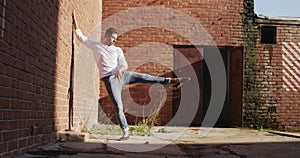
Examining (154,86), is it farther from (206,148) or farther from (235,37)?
(206,148)

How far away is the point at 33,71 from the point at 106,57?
5.64 ft

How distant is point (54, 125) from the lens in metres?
3.65

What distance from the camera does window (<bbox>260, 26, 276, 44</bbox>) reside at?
8.38 metres

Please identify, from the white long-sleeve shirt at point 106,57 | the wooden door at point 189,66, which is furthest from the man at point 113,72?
the wooden door at point 189,66

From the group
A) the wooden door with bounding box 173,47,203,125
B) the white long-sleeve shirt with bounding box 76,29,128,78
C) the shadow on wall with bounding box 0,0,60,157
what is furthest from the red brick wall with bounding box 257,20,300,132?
the shadow on wall with bounding box 0,0,60,157

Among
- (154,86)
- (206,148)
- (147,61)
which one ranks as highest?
(147,61)

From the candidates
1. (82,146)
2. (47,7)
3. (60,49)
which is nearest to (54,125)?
(82,146)

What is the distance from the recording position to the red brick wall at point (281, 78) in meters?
8.27

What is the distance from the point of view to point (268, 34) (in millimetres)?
8477

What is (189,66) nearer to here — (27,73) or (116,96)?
(116,96)

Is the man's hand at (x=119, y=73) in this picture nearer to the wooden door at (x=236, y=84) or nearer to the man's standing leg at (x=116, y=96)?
the man's standing leg at (x=116, y=96)

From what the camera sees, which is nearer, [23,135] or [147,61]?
[23,135]

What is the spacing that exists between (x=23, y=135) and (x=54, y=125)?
3.23 ft

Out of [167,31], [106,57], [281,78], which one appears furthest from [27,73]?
[281,78]
